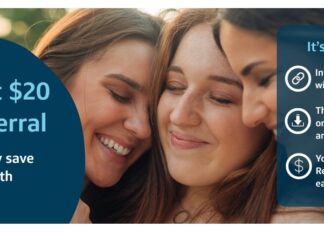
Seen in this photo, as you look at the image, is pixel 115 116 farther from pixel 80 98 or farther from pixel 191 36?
pixel 191 36

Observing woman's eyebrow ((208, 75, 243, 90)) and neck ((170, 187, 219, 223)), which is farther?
neck ((170, 187, 219, 223))

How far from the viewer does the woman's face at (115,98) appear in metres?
3.39

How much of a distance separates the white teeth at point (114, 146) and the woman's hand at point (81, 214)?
0.30 m

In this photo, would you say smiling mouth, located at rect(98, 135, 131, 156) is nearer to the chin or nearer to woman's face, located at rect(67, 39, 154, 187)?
woman's face, located at rect(67, 39, 154, 187)

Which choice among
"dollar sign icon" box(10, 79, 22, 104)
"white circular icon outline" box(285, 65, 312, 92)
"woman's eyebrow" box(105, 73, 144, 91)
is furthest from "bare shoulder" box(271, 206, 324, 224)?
"dollar sign icon" box(10, 79, 22, 104)

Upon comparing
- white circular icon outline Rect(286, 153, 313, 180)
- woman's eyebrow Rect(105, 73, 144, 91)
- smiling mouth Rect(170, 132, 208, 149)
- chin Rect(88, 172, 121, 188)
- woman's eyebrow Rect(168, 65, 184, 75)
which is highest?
woman's eyebrow Rect(168, 65, 184, 75)

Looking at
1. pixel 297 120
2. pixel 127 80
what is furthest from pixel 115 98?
pixel 297 120

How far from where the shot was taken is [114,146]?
11.3 ft

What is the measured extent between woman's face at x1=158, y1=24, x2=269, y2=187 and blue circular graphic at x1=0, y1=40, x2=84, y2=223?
0.45 m

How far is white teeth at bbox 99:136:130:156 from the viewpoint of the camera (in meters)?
3.44

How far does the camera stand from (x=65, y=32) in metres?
3.41

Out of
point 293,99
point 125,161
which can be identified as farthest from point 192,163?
point 293,99

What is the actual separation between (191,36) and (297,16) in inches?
19.9

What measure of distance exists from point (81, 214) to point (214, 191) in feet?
2.13
